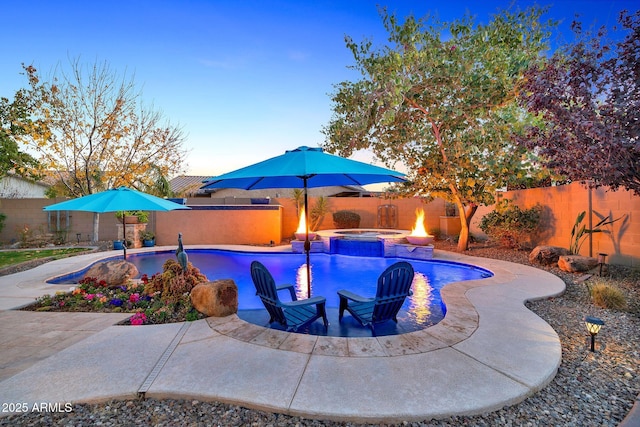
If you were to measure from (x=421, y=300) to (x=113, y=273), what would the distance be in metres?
6.51

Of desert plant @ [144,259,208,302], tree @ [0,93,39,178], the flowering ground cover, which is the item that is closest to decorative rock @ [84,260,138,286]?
the flowering ground cover

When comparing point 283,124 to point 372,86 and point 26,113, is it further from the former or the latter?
point 26,113

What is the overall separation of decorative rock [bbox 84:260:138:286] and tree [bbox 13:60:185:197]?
27.9 feet

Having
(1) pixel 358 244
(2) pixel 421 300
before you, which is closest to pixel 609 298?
(2) pixel 421 300

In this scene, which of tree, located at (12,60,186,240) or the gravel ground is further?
tree, located at (12,60,186,240)

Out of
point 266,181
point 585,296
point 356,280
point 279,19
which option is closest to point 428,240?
point 356,280

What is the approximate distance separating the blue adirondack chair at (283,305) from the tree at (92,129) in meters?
12.5

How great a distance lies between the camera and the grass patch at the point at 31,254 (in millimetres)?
10433

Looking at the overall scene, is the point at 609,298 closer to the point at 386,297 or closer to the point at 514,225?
the point at 386,297

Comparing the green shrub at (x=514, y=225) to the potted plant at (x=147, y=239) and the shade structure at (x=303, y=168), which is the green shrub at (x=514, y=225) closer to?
the shade structure at (x=303, y=168)

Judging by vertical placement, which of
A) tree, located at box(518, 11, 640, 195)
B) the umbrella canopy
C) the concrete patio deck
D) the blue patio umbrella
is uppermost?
tree, located at box(518, 11, 640, 195)

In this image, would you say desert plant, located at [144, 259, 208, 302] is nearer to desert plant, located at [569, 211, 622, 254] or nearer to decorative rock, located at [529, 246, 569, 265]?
decorative rock, located at [529, 246, 569, 265]

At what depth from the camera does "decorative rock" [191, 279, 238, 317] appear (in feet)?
15.6

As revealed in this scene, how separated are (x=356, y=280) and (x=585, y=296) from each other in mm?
4764
